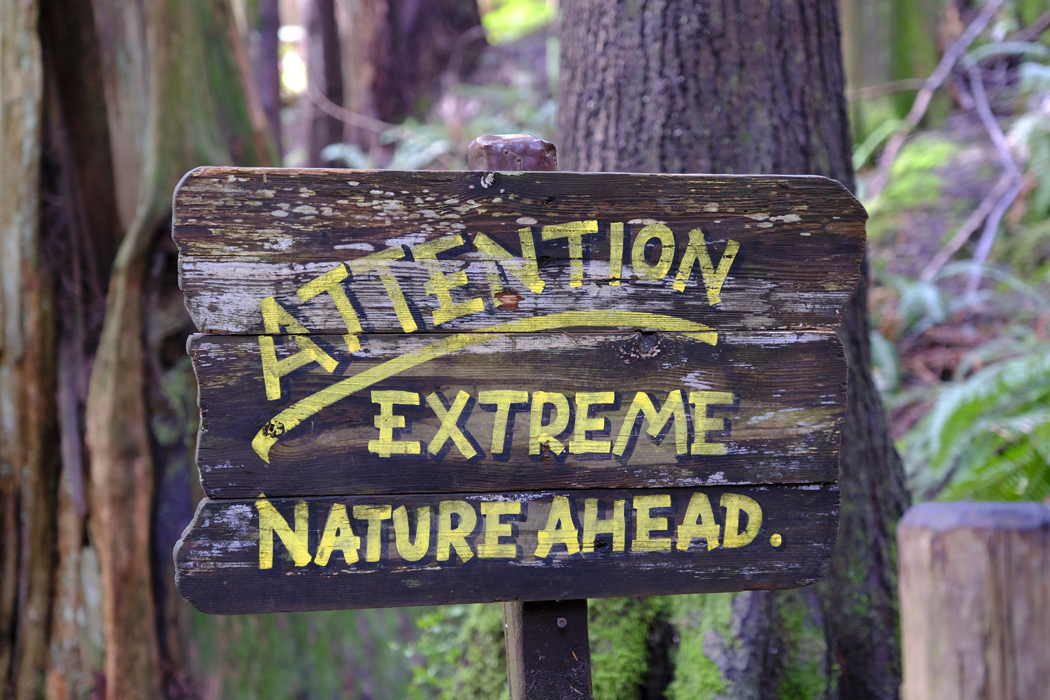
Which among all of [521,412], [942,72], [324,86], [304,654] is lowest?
[304,654]

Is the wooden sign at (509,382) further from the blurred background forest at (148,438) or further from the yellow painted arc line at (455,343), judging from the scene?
the blurred background forest at (148,438)

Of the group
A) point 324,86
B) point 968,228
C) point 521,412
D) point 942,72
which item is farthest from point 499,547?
point 324,86

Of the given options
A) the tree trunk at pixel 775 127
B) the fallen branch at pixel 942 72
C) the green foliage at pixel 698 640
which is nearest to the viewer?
the green foliage at pixel 698 640

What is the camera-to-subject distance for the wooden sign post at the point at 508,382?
126 cm

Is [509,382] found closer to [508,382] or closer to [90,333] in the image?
[508,382]

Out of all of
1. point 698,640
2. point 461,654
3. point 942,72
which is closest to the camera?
point 698,640

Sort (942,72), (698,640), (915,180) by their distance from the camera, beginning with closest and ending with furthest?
(698,640) → (915,180) → (942,72)

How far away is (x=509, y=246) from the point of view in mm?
1309

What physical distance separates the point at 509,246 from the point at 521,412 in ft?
1.02

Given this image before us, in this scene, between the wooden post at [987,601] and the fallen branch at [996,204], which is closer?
the wooden post at [987,601]

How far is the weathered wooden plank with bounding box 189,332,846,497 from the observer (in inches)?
49.8

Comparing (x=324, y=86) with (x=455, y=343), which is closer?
(x=455, y=343)

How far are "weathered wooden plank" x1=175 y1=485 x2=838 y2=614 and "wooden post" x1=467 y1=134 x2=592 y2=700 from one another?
11cm

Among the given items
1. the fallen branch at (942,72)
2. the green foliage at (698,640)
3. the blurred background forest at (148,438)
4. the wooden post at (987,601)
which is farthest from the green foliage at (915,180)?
the wooden post at (987,601)
